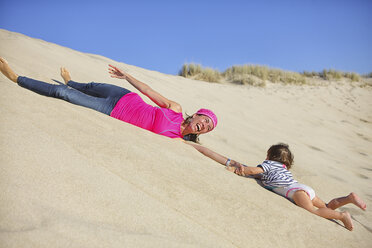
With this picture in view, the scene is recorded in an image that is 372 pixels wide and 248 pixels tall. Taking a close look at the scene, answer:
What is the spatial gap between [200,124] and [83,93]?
137cm

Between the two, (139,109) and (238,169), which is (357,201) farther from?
(139,109)

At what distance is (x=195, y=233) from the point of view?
1299 mm

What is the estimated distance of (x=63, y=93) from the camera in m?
2.66

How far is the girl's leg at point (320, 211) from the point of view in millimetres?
2023

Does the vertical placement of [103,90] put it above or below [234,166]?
above

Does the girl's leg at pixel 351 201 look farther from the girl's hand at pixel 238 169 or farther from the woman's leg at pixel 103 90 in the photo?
the woman's leg at pixel 103 90

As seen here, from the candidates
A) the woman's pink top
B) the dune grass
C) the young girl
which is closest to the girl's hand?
the young girl

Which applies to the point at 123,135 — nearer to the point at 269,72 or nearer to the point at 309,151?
the point at 309,151

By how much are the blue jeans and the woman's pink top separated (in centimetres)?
10

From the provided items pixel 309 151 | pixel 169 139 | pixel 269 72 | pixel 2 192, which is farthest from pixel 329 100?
pixel 2 192

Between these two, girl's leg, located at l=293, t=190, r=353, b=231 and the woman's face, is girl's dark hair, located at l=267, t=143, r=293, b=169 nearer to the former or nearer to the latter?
girl's leg, located at l=293, t=190, r=353, b=231

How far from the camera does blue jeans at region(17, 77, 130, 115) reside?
8.64ft

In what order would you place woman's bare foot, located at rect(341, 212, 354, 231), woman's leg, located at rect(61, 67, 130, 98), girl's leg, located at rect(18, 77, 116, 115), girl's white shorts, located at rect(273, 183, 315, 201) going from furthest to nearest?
woman's leg, located at rect(61, 67, 130, 98) → girl's leg, located at rect(18, 77, 116, 115) → girl's white shorts, located at rect(273, 183, 315, 201) → woman's bare foot, located at rect(341, 212, 354, 231)

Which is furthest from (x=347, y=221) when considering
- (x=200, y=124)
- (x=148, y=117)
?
(x=148, y=117)
